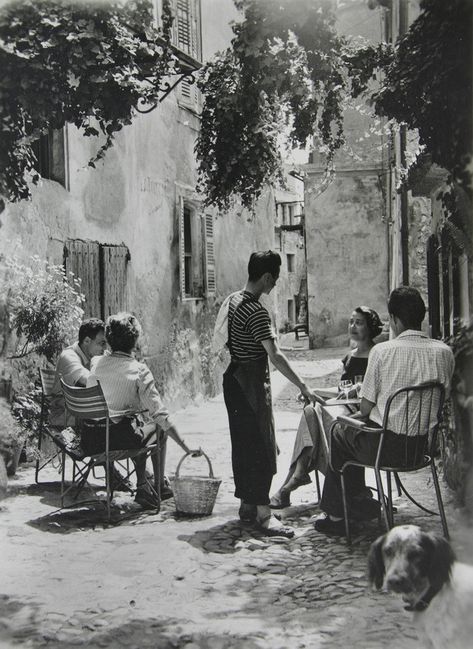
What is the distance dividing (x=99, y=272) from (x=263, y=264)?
4217 mm

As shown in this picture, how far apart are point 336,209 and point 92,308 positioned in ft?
47.7

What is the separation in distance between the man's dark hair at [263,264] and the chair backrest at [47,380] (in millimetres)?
2134

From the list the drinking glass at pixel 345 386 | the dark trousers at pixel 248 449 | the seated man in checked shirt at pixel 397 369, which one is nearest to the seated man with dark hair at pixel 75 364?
the dark trousers at pixel 248 449

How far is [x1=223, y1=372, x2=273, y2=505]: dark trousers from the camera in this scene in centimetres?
519

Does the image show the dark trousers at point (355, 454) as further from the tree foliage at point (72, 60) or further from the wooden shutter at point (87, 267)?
the wooden shutter at point (87, 267)

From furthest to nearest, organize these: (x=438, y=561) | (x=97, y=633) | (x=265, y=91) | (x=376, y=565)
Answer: (x=265, y=91) < (x=97, y=633) < (x=376, y=565) < (x=438, y=561)

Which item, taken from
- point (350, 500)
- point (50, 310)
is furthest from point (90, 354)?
point (350, 500)

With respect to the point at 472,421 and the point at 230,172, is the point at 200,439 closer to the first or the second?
the point at 230,172

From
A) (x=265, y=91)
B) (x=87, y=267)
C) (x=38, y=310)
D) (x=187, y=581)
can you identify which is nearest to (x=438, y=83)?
(x=265, y=91)

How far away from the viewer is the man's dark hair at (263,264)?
5195 mm

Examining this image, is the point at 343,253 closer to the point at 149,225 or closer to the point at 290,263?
the point at 149,225

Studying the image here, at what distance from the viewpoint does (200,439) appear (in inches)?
366

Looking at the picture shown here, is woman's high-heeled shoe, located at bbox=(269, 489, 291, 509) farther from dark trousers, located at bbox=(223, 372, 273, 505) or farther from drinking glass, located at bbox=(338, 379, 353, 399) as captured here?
drinking glass, located at bbox=(338, 379, 353, 399)

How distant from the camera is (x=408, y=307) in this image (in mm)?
4547
